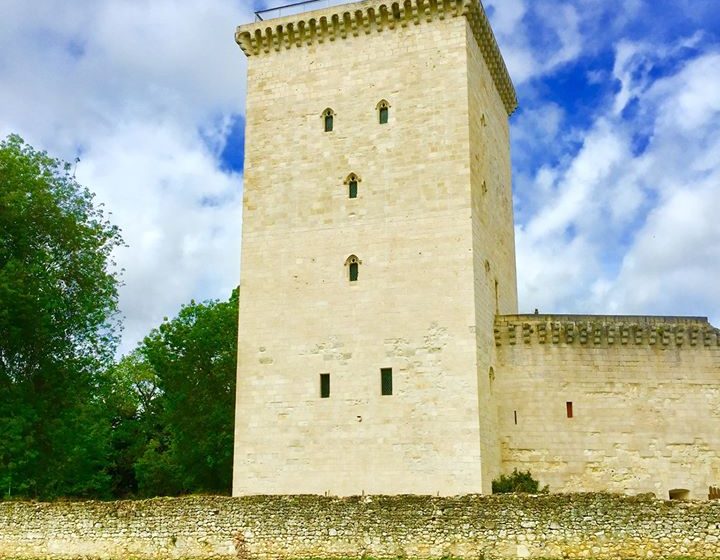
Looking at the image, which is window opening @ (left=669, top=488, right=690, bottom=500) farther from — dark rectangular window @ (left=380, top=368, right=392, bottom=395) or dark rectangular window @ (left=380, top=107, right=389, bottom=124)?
dark rectangular window @ (left=380, top=107, right=389, bottom=124)

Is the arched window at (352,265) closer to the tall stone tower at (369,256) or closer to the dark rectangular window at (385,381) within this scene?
the tall stone tower at (369,256)

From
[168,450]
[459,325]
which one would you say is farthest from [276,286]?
[168,450]

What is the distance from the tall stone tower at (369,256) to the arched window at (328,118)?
42 mm

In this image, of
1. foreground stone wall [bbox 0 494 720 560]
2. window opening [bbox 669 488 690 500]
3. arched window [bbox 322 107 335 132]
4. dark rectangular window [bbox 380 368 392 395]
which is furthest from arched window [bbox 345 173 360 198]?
window opening [bbox 669 488 690 500]

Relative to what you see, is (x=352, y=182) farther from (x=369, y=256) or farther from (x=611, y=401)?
(x=611, y=401)

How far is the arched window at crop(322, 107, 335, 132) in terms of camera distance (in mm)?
23328

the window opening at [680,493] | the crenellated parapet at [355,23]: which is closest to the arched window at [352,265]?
the crenellated parapet at [355,23]

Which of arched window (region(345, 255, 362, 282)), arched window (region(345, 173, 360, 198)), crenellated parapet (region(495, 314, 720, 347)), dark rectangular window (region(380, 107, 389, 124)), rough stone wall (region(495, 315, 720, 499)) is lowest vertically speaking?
rough stone wall (region(495, 315, 720, 499))

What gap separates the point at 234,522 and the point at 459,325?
7735mm

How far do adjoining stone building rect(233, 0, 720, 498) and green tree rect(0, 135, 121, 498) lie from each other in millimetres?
7838

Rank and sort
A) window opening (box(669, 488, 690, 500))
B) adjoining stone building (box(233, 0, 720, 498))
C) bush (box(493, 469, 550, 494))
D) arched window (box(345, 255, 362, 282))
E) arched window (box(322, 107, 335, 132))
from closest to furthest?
adjoining stone building (box(233, 0, 720, 498)) → bush (box(493, 469, 550, 494)) → window opening (box(669, 488, 690, 500)) → arched window (box(345, 255, 362, 282)) → arched window (box(322, 107, 335, 132))

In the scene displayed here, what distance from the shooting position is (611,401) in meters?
22.2

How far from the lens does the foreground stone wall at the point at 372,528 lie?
1398cm

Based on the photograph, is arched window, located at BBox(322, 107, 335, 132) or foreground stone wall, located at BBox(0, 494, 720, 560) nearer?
foreground stone wall, located at BBox(0, 494, 720, 560)
